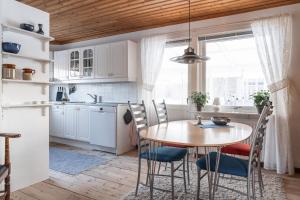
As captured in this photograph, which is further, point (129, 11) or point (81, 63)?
point (81, 63)

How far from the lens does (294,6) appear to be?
9.79ft

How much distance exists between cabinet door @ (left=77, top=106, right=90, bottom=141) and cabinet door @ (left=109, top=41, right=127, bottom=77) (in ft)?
2.92

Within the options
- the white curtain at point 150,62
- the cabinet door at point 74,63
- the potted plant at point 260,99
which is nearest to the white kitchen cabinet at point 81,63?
the cabinet door at point 74,63

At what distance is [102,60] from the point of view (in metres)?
4.34

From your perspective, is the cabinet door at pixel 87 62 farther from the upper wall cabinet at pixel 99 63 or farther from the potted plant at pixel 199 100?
the potted plant at pixel 199 100

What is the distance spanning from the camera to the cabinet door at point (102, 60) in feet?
14.0

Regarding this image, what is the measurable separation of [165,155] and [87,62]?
10.4 ft

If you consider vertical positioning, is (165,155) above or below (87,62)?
below

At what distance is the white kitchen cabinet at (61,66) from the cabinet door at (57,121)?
0.78m

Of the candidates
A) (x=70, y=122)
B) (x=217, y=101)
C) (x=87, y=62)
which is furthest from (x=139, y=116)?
(x=87, y=62)

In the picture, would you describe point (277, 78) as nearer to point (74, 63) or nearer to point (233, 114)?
point (233, 114)

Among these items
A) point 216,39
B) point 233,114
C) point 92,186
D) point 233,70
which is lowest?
point 92,186

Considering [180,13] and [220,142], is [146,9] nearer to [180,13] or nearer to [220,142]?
[180,13]

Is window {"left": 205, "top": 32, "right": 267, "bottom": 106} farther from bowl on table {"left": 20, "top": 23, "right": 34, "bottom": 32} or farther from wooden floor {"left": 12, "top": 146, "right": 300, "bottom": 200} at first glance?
bowl on table {"left": 20, "top": 23, "right": 34, "bottom": 32}
